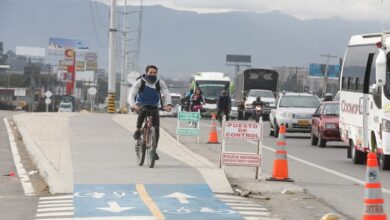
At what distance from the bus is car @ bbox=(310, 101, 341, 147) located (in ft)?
94.8

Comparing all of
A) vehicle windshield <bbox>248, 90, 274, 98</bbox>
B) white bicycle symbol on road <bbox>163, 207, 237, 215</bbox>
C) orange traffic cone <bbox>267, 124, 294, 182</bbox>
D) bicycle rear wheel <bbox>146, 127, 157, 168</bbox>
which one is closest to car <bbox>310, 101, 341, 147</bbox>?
bicycle rear wheel <bbox>146, 127, 157, 168</bbox>

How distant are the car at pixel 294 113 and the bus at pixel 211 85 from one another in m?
23.4

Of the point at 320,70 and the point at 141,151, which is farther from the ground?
the point at 320,70

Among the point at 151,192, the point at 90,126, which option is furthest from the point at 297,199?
the point at 90,126

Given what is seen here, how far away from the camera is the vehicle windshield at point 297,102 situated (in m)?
35.4

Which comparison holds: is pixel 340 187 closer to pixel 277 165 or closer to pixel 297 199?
pixel 277 165

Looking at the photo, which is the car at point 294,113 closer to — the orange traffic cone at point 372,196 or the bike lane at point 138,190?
the bike lane at point 138,190

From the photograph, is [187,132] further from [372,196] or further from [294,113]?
[372,196]

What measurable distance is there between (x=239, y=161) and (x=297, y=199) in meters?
2.78

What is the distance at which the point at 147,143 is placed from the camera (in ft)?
57.2

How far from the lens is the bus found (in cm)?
5972

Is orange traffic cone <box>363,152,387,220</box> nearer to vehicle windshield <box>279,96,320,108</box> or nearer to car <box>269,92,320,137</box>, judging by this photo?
car <box>269,92,320,137</box>

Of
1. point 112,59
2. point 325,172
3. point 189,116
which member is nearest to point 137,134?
point 325,172

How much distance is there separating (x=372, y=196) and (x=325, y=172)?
9.65 m
